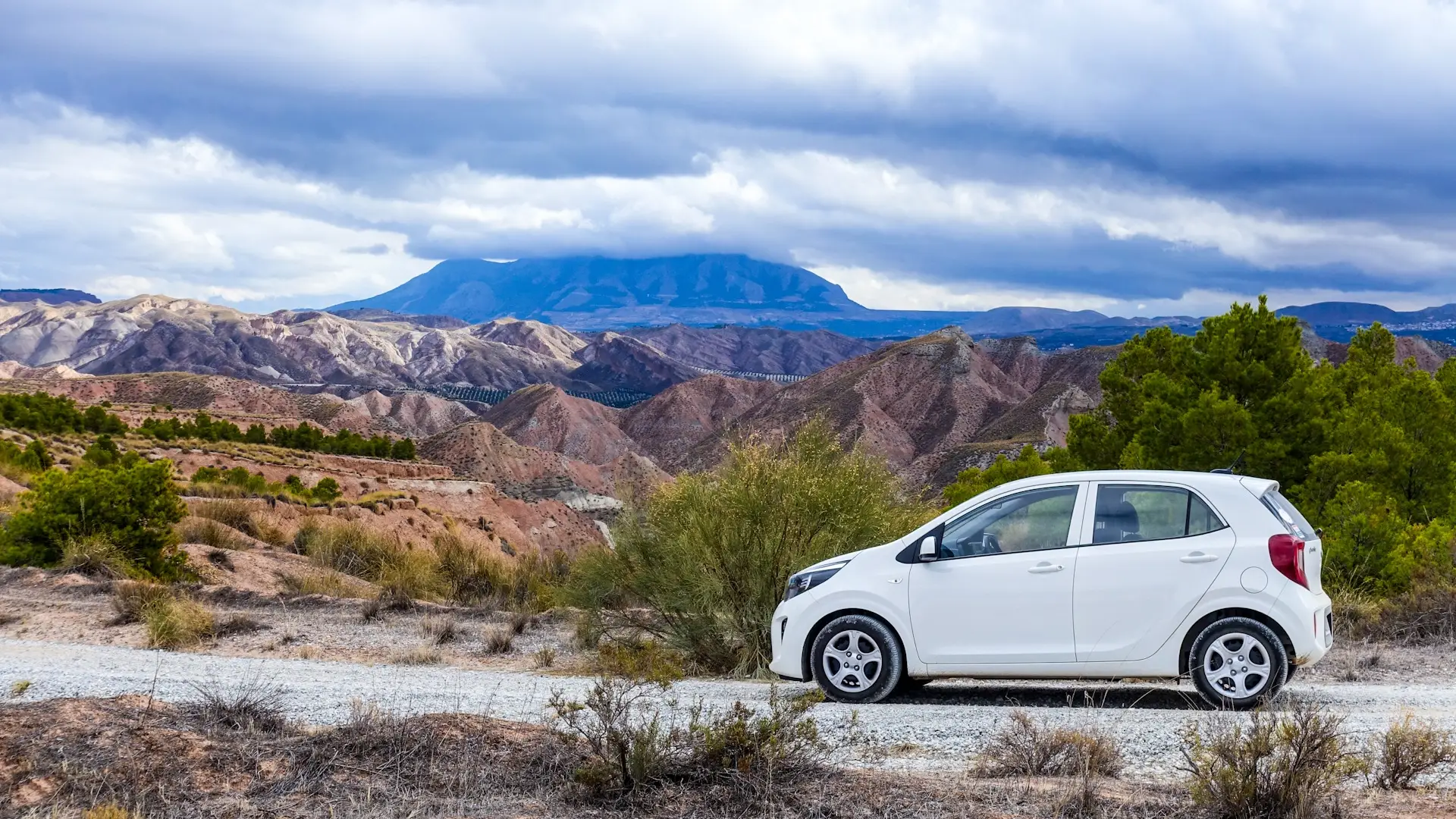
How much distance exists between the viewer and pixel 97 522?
20.0m

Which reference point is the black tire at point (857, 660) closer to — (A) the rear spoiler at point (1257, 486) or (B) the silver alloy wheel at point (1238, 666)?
(B) the silver alloy wheel at point (1238, 666)

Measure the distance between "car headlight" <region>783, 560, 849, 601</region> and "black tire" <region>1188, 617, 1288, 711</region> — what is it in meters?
2.70

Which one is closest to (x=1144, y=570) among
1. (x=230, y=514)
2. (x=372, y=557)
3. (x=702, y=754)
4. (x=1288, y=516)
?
(x=1288, y=516)

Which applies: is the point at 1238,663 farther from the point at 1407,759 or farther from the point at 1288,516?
the point at 1407,759

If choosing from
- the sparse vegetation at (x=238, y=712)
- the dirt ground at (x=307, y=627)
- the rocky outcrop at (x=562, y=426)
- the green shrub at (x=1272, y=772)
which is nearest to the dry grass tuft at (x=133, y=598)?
the dirt ground at (x=307, y=627)

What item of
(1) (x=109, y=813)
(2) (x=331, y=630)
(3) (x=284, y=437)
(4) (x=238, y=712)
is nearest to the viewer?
(1) (x=109, y=813)

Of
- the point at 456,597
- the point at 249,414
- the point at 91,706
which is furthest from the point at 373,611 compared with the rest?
the point at 249,414

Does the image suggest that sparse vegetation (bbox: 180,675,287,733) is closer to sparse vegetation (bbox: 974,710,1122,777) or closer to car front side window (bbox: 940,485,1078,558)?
sparse vegetation (bbox: 974,710,1122,777)

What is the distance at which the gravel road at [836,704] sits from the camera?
7.54 meters

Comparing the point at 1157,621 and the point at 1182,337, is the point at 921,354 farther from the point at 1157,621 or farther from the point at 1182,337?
the point at 1157,621

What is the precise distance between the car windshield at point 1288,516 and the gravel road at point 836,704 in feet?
4.27

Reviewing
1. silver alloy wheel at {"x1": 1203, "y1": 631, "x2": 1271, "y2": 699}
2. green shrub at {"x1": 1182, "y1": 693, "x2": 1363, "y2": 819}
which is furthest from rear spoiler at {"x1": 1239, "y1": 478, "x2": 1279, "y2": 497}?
green shrub at {"x1": 1182, "y1": 693, "x2": 1363, "y2": 819}

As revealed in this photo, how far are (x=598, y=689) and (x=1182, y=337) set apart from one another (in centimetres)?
2411

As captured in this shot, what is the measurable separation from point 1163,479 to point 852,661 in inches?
108
